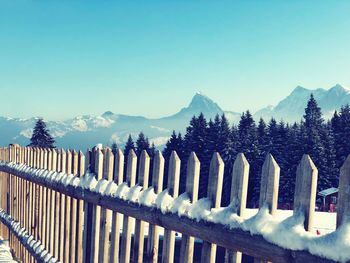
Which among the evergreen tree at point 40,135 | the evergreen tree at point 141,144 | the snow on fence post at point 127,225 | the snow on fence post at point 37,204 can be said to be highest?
the snow on fence post at point 127,225

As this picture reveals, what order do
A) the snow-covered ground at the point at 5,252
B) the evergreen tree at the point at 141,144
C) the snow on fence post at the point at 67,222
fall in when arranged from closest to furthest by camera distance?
the snow on fence post at the point at 67,222 → the snow-covered ground at the point at 5,252 → the evergreen tree at the point at 141,144

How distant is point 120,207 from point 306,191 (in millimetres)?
1984

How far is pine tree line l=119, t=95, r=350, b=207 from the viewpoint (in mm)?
32969

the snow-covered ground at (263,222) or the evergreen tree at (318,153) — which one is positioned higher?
the snow-covered ground at (263,222)

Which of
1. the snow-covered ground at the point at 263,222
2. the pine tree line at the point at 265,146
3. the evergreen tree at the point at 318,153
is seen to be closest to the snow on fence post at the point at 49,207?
the snow-covered ground at the point at 263,222

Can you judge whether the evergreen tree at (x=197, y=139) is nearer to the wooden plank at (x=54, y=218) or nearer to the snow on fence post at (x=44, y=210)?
the snow on fence post at (x=44, y=210)

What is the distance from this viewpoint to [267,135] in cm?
4056

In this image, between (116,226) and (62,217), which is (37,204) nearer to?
(62,217)

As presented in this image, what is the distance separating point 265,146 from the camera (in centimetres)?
3881

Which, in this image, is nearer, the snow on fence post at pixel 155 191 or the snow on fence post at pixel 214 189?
the snow on fence post at pixel 214 189

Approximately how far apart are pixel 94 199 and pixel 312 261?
8.61ft

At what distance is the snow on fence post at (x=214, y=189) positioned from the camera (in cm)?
259

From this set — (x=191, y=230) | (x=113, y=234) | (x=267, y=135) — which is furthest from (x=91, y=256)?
(x=267, y=135)

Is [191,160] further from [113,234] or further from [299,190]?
[113,234]
